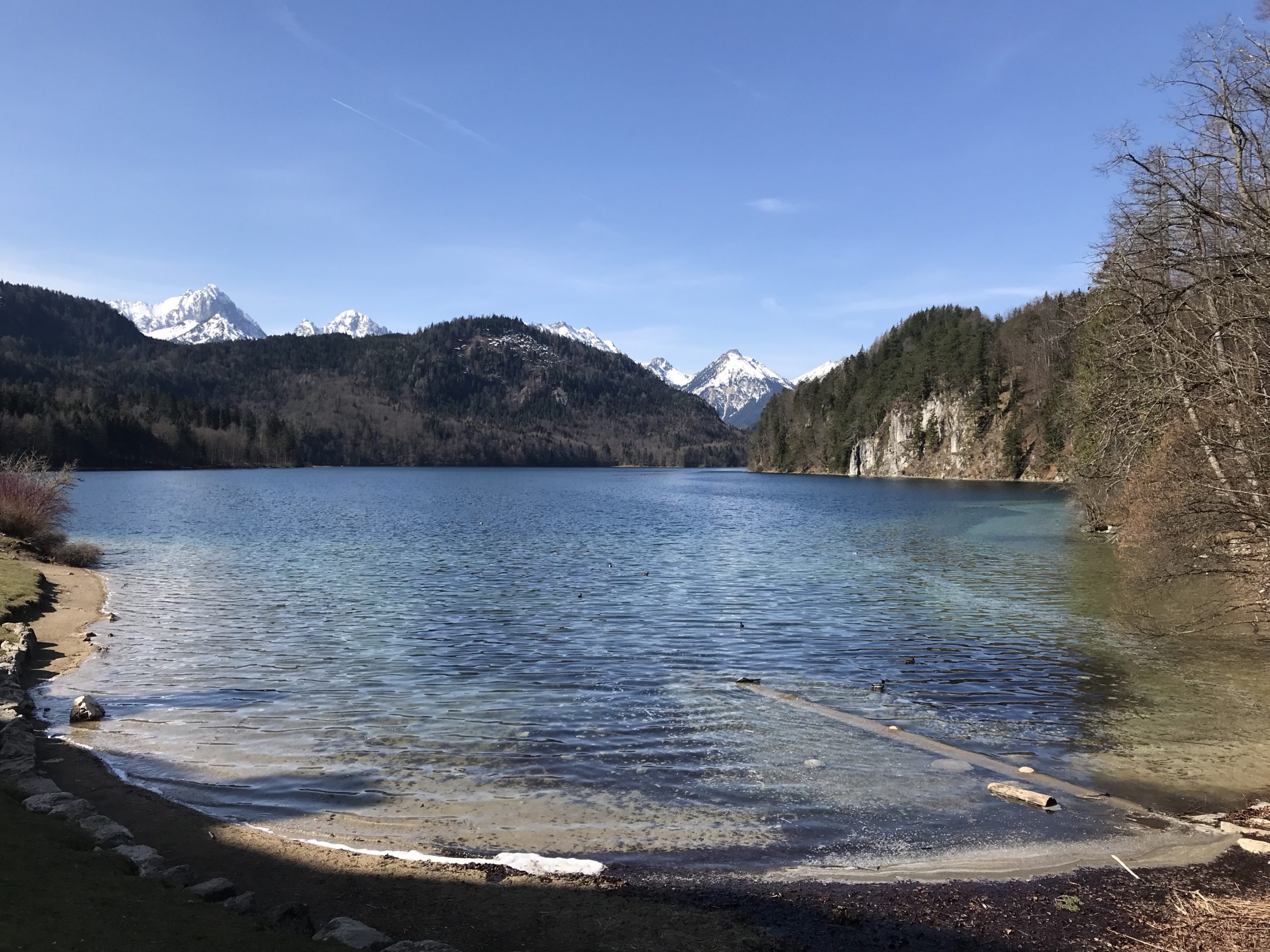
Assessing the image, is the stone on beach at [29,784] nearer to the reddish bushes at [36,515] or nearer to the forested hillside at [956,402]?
the reddish bushes at [36,515]

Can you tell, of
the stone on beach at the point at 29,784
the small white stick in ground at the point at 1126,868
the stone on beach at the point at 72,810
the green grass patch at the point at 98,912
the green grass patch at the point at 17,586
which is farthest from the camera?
the green grass patch at the point at 17,586

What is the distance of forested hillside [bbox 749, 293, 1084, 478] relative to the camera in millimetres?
139125

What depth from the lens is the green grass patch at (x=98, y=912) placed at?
21.0 feet

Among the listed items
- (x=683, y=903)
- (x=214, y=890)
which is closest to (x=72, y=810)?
(x=214, y=890)

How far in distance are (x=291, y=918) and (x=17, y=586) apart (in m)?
28.1

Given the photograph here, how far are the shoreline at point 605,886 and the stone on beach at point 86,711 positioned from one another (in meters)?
6.59

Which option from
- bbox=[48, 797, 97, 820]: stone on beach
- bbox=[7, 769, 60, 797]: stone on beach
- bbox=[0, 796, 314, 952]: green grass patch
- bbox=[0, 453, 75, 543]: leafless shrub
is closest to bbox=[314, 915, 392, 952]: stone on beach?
bbox=[0, 796, 314, 952]: green grass patch

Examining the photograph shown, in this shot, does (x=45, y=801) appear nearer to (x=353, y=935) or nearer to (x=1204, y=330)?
(x=353, y=935)

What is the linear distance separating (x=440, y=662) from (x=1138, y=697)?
1708 centimetres

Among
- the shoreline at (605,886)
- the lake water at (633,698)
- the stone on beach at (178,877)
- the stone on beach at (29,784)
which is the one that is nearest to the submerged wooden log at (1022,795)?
the lake water at (633,698)

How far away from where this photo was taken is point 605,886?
9602mm

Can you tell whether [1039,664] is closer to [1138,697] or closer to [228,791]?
[1138,697]

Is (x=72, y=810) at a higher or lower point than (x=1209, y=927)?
lower

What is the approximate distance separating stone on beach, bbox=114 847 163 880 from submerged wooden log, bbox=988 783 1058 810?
454 inches
